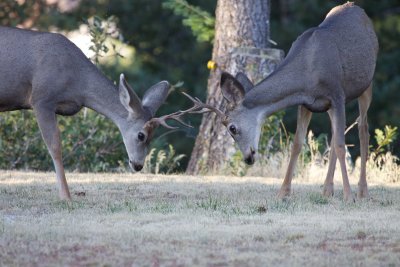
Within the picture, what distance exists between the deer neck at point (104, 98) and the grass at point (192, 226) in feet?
2.92

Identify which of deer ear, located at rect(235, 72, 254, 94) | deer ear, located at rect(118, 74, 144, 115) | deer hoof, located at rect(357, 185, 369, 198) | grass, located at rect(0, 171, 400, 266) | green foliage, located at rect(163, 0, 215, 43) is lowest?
grass, located at rect(0, 171, 400, 266)

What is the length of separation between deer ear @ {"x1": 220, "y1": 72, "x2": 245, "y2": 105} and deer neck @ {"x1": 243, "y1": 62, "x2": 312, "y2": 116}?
3.3 inches

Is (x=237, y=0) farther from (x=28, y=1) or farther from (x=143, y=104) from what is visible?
(x=28, y=1)

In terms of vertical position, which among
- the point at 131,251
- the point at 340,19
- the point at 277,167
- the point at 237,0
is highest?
the point at 237,0

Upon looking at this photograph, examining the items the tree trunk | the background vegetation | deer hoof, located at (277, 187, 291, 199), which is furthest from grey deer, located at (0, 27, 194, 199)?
the background vegetation

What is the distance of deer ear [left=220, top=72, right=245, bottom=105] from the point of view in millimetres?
11477

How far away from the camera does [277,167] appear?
15.3 m

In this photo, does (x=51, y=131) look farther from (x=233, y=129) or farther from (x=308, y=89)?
(x=308, y=89)

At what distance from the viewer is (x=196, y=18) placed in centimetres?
1780

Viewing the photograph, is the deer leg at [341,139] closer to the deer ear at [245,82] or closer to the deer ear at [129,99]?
the deer ear at [245,82]

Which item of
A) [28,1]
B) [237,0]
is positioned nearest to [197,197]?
[237,0]

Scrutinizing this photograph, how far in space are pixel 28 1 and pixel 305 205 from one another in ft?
51.7

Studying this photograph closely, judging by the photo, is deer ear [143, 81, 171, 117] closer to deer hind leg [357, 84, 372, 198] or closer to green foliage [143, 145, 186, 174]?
deer hind leg [357, 84, 372, 198]

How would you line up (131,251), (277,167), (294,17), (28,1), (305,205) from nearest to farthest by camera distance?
1. (131,251)
2. (305,205)
3. (277,167)
4. (28,1)
5. (294,17)
